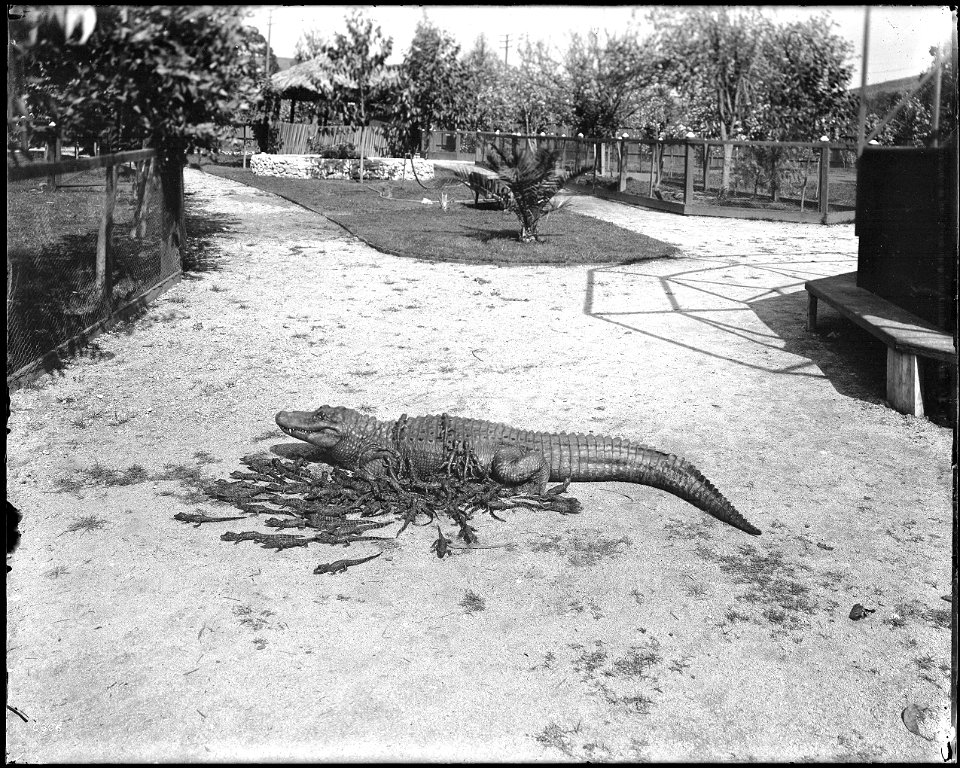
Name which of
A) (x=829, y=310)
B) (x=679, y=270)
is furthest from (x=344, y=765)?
(x=679, y=270)

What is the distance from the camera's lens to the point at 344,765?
9.78ft

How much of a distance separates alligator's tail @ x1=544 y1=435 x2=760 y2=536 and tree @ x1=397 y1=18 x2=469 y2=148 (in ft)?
76.9

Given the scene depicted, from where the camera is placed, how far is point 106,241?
8898mm

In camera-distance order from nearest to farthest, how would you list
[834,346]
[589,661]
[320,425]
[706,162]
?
[589,661], [320,425], [834,346], [706,162]

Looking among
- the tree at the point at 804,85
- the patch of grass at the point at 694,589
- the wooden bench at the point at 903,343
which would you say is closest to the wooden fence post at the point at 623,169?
the tree at the point at 804,85

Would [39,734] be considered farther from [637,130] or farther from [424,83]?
[637,130]

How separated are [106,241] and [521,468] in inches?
222

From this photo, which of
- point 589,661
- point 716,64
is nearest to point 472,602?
point 589,661

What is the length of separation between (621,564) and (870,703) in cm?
140

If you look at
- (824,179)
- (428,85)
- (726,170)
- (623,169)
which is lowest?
(824,179)

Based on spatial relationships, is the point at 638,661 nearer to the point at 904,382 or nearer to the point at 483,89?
the point at 904,382

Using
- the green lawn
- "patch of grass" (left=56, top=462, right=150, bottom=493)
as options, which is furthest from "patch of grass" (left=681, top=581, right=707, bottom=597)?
the green lawn

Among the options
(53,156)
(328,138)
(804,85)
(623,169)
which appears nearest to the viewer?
(53,156)

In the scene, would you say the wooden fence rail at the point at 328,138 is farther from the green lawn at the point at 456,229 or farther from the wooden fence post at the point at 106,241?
the wooden fence post at the point at 106,241
